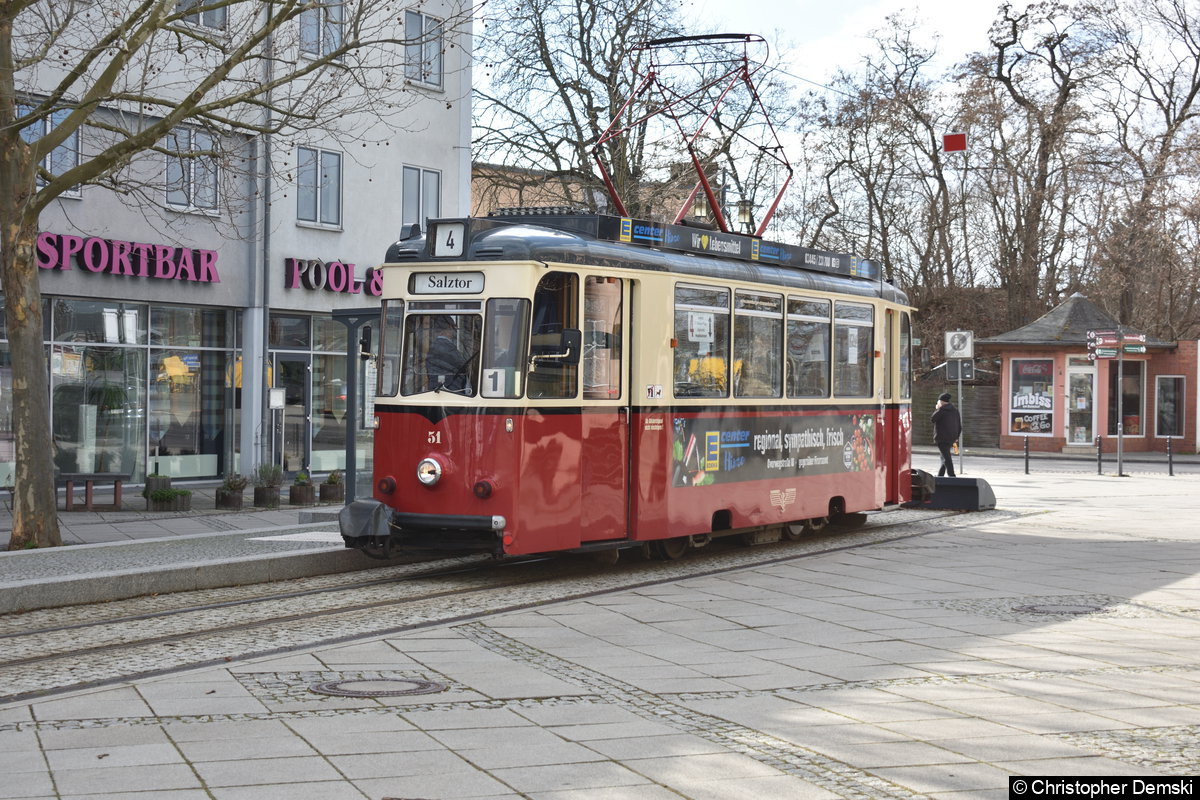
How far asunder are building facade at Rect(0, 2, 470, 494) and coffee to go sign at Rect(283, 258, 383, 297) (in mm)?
25

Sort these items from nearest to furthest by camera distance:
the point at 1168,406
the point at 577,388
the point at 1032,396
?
the point at 577,388
the point at 1032,396
the point at 1168,406

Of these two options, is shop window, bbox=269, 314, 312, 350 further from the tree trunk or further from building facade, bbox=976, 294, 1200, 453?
building facade, bbox=976, 294, 1200, 453

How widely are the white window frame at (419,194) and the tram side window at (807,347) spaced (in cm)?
1202

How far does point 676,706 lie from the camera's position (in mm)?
7430

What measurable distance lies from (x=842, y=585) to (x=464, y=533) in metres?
3.37

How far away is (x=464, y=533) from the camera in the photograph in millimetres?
12227

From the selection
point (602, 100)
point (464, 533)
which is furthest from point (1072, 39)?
point (464, 533)

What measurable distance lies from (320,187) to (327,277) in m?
1.57

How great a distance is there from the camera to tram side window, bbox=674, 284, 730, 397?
13.5m

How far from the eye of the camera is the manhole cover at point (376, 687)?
7602mm

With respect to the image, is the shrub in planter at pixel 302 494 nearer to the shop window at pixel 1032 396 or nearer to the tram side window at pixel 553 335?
the tram side window at pixel 553 335

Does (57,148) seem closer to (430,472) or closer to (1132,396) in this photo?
(430,472)

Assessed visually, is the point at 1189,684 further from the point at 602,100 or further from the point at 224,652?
the point at 602,100

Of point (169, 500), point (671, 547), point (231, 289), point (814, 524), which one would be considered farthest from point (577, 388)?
point (231, 289)
